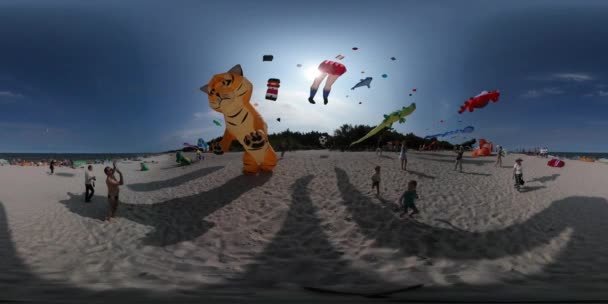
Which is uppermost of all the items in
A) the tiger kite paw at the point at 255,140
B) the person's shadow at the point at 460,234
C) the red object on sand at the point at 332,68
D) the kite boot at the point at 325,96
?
the red object on sand at the point at 332,68

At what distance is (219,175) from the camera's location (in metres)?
11.0

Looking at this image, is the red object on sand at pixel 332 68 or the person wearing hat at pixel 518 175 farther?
the person wearing hat at pixel 518 175

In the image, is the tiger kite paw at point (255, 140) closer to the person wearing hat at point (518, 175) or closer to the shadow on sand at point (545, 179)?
the person wearing hat at point (518, 175)

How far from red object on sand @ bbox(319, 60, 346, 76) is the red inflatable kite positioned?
6.52 m

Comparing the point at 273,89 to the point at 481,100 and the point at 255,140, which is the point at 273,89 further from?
the point at 481,100

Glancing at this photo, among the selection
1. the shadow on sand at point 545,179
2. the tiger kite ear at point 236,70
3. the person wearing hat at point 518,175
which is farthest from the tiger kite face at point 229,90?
the shadow on sand at point 545,179

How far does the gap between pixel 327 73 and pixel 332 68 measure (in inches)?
8.3

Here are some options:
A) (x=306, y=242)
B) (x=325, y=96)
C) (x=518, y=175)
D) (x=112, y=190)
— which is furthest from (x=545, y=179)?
(x=112, y=190)

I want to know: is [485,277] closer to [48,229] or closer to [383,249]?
[383,249]

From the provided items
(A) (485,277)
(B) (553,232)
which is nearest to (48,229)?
(A) (485,277)

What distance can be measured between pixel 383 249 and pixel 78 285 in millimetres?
4115

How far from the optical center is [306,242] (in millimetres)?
4973

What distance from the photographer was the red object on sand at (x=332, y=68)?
8016 millimetres

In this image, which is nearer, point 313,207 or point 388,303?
point 388,303
